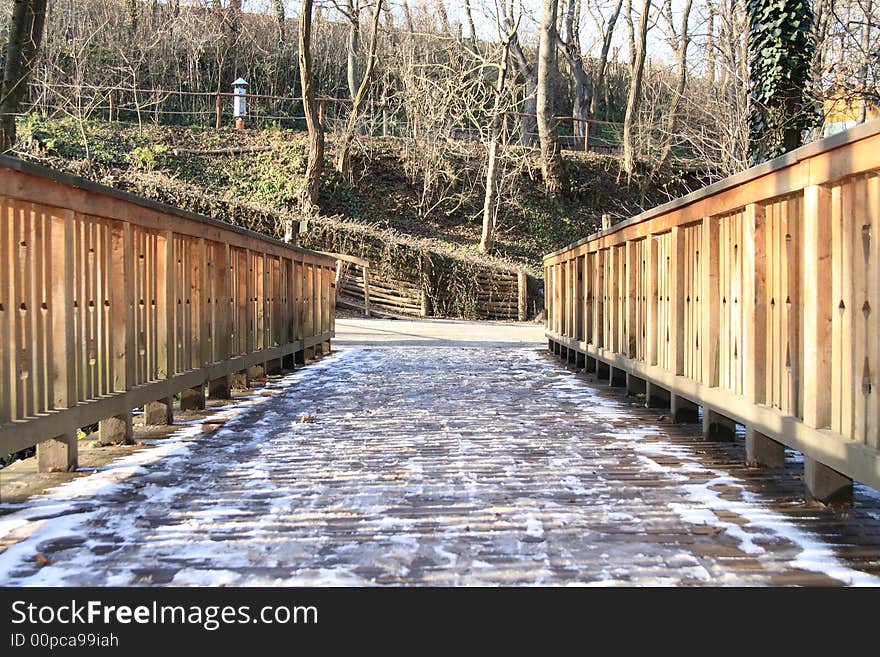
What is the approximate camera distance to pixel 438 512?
357 cm

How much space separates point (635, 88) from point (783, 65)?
17.0 m

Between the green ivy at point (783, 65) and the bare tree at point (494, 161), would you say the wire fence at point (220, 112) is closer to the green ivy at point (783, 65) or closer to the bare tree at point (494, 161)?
the bare tree at point (494, 161)

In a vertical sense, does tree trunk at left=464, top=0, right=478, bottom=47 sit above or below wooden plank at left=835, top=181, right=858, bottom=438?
above

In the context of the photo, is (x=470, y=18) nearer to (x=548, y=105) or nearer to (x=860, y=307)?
(x=548, y=105)

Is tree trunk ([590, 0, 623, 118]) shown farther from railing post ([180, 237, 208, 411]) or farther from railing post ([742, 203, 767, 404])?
railing post ([742, 203, 767, 404])

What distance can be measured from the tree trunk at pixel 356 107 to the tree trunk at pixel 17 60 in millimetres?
16566

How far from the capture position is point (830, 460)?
11.1 ft

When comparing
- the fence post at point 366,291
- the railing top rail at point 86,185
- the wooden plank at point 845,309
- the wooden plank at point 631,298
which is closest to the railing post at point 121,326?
the railing top rail at point 86,185

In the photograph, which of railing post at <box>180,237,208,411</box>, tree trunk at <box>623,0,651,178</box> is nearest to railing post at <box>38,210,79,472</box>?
railing post at <box>180,237,208,411</box>

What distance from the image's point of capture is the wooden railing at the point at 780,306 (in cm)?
319

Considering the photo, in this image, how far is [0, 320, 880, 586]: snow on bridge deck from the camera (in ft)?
9.20
